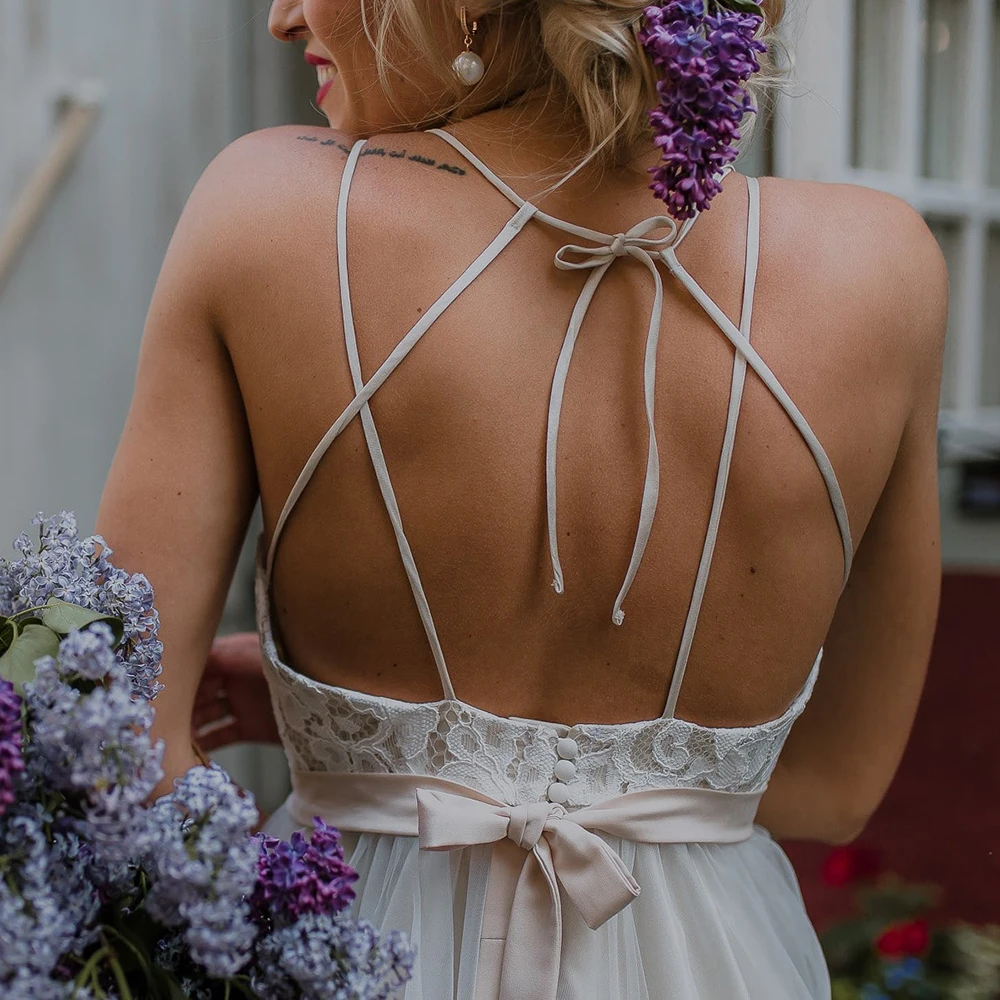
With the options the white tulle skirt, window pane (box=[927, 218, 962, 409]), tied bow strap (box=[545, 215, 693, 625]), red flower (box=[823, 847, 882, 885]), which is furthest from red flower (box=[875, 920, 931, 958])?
tied bow strap (box=[545, 215, 693, 625])

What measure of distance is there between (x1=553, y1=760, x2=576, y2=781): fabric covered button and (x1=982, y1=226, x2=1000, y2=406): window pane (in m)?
1.90

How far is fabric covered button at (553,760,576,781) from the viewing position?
872mm

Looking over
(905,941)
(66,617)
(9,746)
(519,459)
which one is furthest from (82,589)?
Answer: (905,941)

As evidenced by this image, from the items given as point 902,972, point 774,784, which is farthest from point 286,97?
point 902,972

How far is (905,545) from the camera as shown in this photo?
104 cm

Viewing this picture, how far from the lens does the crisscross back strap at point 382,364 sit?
80cm

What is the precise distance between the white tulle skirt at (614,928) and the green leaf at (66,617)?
1.20 ft

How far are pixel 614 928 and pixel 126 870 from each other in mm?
451

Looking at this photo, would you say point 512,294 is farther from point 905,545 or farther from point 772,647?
A: point 905,545

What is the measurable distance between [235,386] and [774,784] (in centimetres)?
68

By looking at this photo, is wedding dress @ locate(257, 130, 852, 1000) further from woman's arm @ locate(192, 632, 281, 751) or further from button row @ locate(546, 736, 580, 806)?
woman's arm @ locate(192, 632, 281, 751)

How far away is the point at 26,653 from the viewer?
60 cm

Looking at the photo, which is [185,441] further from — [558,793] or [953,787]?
[953,787]

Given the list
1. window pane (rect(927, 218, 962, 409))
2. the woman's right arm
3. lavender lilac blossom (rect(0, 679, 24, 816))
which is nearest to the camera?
lavender lilac blossom (rect(0, 679, 24, 816))
